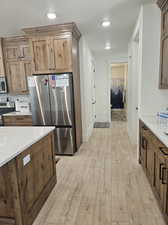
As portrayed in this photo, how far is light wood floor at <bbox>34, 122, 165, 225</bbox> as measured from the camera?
5.61 feet

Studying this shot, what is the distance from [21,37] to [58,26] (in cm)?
108

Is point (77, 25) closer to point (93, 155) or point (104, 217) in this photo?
point (93, 155)

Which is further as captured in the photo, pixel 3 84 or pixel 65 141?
pixel 3 84

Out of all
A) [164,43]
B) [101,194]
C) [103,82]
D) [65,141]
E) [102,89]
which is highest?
[164,43]

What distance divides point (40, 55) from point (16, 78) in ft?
3.24

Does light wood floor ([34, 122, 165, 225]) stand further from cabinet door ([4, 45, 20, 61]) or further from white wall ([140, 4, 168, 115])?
cabinet door ([4, 45, 20, 61])

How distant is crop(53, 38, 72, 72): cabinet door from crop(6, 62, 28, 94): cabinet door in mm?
1093

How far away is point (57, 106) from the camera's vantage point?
10.5 feet

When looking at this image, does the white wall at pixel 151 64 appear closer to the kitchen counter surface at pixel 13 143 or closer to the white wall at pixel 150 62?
the white wall at pixel 150 62

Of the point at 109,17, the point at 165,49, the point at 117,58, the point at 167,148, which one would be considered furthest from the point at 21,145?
the point at 117,58

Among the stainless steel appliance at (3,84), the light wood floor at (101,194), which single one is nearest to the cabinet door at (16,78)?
the stainless steel appliance at (3,84)

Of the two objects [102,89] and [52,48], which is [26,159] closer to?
[52,48]

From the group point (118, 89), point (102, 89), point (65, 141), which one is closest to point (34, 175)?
point (65, 141)

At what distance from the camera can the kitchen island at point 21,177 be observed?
1.40 metres
